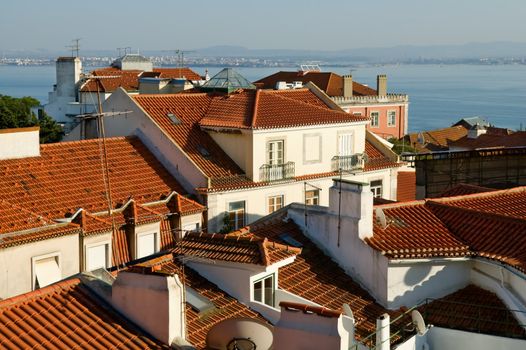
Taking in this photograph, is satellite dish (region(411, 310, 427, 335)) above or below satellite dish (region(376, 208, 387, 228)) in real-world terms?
below

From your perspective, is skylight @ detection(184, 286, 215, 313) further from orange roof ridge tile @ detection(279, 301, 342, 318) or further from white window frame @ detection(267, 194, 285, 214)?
white window frame @ detection(267, 194, 285, 214)

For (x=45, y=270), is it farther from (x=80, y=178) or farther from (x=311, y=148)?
(x=311, y=148)

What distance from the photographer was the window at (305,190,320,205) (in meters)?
31.0

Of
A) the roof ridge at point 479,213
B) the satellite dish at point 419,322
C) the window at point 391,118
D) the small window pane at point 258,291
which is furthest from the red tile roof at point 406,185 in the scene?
the window at point 391,118


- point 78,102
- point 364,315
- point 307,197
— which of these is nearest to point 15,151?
point 307,197

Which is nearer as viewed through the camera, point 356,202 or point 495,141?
point 356,202

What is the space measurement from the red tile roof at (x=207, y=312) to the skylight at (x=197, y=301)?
83mm

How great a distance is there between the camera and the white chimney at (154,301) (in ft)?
37.9

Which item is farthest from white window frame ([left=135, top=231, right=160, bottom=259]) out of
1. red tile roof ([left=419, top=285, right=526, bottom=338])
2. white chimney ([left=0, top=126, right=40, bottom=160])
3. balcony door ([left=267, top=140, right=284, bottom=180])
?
red tile roof ([left=419, top=285, right=526, bottom=338])

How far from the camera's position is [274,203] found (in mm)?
29891

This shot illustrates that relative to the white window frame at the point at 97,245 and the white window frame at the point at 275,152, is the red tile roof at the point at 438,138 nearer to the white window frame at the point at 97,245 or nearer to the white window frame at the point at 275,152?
the white window frame at the point at 275,152

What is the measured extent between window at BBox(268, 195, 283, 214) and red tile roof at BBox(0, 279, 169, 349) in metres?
17.6

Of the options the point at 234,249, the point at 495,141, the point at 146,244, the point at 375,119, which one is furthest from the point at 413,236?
the point at 375,119

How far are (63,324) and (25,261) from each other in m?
7.94
